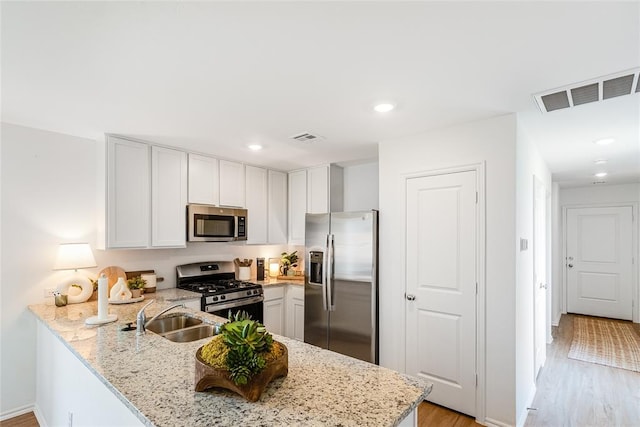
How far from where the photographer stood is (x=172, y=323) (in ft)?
8.34

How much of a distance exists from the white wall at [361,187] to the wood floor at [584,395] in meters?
2.62

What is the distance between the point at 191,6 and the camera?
1302 mm

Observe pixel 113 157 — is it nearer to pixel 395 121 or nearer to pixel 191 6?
pixel 191 6

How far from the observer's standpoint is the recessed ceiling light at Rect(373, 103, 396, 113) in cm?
226

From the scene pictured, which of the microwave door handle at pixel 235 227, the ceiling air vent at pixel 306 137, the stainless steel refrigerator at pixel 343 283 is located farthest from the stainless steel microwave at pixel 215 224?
the ceiling air vent at pixel 306 137

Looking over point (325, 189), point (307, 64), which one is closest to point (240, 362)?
point (307, 64)

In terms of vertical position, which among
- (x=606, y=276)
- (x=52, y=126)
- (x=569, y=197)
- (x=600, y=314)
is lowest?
(x=600, y=314)

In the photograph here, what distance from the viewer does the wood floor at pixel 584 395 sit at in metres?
2.66

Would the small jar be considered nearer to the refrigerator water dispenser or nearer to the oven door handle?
the oven door handle

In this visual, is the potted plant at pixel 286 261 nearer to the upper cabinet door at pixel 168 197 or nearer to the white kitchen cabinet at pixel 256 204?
the white kitchen cabinet at pixel 256 204

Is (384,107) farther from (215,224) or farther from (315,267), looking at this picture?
(215,224)

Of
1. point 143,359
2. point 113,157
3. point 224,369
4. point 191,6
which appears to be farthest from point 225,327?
point 113,157

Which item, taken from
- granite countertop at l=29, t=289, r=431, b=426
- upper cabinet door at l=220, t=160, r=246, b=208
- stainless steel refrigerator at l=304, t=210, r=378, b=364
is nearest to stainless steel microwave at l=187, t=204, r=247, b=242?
upper cabinet door at l=220, t=160, r=246, b=208

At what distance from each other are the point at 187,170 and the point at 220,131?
2.98 feet
